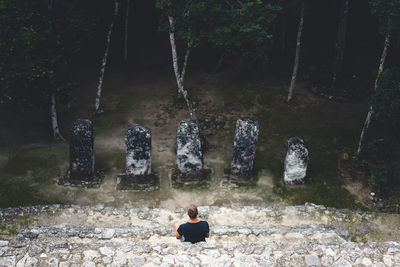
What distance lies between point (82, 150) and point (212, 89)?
6861 millimetres

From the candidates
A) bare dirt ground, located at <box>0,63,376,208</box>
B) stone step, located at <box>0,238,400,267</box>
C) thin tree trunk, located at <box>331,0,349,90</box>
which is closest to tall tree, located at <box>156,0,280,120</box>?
bare dirt ground, located at <box>0,63,376,208</box>

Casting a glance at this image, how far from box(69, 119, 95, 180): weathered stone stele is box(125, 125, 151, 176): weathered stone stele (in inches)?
41.9

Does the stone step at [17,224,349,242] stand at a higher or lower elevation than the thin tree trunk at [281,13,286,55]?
lower

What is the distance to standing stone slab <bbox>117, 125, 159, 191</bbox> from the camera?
479 inches

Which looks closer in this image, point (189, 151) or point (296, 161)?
point (296, 161)

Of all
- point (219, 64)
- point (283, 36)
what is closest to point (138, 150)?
point (219, 64)

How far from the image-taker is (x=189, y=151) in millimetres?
12500

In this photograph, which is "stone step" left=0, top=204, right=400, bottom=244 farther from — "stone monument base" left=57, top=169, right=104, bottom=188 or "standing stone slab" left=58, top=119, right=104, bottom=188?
"standing stone slab" left=58, top=119, right=104, bottom=188

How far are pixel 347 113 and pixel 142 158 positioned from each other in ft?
26.5

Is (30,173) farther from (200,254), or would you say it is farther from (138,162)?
(200,254)

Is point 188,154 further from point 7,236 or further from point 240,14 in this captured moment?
point 7,236

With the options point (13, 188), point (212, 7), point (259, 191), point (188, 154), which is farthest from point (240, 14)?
point (13, 188)

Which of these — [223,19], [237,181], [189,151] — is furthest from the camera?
[237,181]

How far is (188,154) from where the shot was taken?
41.1 feet
